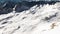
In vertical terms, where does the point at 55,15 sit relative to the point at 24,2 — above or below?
below

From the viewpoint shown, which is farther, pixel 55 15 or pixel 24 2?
pixel 24 2

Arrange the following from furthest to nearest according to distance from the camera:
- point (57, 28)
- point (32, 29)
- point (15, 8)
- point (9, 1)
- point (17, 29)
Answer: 1. point (9, 1)
2. point (15, 8)
3. point (17, 29)
4. point (32, 29)
5. point (57, 28)

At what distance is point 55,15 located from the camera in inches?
291

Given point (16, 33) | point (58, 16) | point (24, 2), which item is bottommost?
point (16, 33)

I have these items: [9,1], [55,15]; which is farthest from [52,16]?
[9,1]

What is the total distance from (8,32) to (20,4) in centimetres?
826

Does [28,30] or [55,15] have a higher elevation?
[55,15]

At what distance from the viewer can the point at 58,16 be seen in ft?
23.4

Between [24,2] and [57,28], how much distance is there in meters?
10.9

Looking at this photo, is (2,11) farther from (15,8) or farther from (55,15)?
(55,15)

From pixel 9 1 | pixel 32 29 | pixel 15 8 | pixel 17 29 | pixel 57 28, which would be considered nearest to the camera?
pixel 57 28

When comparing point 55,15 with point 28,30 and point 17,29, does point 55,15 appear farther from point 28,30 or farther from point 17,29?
point 17,29

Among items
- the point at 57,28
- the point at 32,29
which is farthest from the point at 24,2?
the point at 57,28

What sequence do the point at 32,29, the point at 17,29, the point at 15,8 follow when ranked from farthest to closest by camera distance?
the point at 15,8 → the point at 17,29 → the point at 32,29
